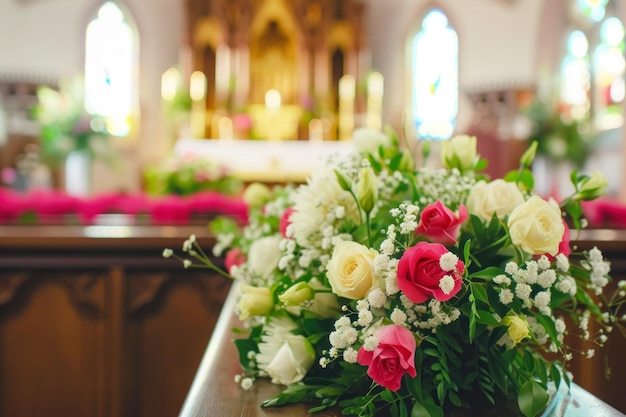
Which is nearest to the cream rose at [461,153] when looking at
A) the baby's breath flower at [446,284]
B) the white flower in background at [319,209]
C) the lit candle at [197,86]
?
the white flower in background at [319,209]

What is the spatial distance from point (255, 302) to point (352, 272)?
0.64ft

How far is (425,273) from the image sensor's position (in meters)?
0.80

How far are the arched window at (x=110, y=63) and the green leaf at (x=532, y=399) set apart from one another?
1058 cm

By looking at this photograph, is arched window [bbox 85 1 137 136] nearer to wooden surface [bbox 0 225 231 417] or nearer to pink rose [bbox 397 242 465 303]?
wooden surface [bbox 0 225 231 417]

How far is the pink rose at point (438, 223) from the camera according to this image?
2.85ft

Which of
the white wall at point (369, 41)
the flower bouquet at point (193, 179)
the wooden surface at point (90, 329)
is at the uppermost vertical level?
the white wall at point (369, 41)

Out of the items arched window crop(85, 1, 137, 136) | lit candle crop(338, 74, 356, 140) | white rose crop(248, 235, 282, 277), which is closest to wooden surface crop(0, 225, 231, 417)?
white rose crop(248, 235, 282, 277)

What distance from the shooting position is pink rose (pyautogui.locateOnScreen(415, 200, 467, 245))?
34.2 inches

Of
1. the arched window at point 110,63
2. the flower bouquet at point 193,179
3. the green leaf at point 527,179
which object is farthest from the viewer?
the arched window at point 110,63

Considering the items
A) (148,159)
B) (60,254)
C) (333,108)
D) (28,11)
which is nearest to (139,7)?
(28,11)

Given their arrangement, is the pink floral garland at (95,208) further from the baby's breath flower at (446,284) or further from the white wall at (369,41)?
the white wall at (369,41)

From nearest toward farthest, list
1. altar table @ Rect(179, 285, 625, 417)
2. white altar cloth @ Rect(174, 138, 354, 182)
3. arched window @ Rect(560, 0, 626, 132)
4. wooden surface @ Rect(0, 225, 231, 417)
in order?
altar table @ Rect(179, 285, 625, 417) < wooden surface @ Rect(0, 225, 231, 417) < arched window @ Rect(560, 0, 626, 132) < white altar cloth @ Rect(174, 138, 354, 182)

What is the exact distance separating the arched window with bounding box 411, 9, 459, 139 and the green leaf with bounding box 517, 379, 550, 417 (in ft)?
33.5

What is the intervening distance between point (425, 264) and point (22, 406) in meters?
1.75
